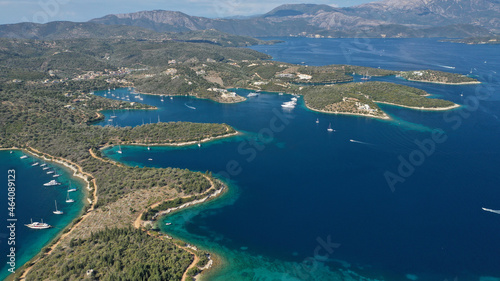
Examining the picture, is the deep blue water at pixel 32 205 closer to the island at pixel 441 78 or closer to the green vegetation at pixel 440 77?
the island at pixel 441 78

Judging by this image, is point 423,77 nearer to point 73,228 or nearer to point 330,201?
point 330,201

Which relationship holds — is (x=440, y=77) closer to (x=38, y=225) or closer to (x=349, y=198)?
(x=349, y=198)

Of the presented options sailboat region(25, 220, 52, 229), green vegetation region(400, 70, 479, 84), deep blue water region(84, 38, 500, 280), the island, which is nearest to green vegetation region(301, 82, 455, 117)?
deep blue water region(84, 38, 500, 280)

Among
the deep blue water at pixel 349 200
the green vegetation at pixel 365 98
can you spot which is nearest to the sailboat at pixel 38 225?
the deep blue water at pixel 349 200

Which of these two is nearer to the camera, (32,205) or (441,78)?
(32,205)

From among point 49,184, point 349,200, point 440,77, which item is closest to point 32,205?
point 49,184

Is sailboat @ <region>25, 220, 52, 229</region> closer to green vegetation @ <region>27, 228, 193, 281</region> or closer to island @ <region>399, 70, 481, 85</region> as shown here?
green vegetation @ <region>27, 228, 193, 281</region>
